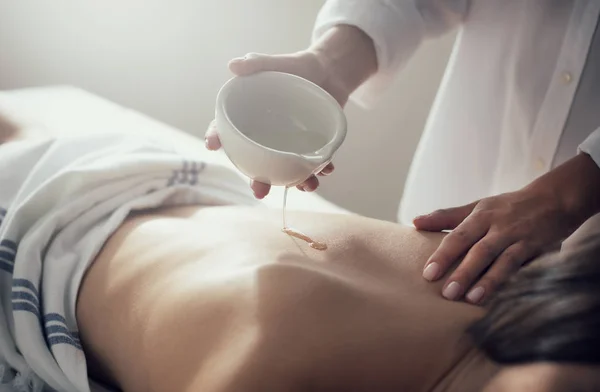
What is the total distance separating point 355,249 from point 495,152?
0.53 metres

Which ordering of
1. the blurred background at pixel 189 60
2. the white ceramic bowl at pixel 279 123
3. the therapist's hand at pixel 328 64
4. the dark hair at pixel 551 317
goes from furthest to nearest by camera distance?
the blurred background at pixel 189 60 < the therapist's hand at pixel 328 64 < the white ceramic bowl at pixel 279 123 < the dark hair at pixel 551 317

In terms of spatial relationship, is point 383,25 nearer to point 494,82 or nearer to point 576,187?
point 494,82

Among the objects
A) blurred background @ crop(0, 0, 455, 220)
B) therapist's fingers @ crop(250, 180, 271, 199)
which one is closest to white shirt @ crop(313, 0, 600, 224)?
therapist's fingers @ crop(250, 180, 271, 199)

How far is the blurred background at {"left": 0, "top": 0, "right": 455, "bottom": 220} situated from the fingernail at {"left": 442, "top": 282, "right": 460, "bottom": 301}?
1.09 metres

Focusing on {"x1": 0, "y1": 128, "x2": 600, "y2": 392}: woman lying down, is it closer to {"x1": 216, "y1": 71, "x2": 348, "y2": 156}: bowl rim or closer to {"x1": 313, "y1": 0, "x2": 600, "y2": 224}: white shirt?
{"x1": 216, "y1": 71, "x2": 348, "y2": 156}: bowl rim

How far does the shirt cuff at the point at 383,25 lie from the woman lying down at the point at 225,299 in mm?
302

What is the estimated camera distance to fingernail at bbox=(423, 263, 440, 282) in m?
0.64

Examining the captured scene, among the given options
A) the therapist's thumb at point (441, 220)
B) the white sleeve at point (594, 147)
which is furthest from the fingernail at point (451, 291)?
the white sleeve at point (594, 147)

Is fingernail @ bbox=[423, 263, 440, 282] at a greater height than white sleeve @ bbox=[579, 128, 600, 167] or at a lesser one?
lesser

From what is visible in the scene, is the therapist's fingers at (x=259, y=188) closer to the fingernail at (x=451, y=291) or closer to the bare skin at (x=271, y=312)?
the bare skin at (x=271, y=312)

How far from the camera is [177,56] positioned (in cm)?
173

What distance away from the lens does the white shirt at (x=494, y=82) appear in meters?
0.95

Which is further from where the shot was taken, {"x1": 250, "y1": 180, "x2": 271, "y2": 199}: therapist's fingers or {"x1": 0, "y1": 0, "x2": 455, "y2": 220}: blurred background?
{"x1": 0, "y1": 0, "x2": 455, "y2": 220}: blurred background

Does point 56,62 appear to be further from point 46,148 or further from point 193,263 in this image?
point 193,263
